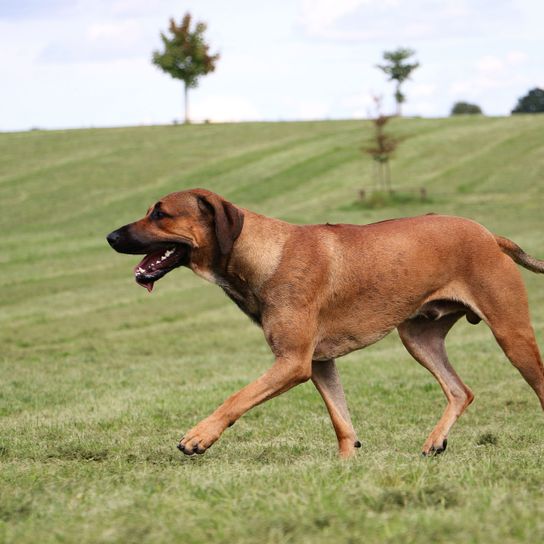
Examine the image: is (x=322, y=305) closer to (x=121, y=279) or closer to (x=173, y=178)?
(x=121, y=279)

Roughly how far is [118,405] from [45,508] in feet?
19.3

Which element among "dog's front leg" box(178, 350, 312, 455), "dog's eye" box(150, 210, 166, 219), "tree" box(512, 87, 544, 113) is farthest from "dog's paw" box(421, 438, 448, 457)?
"tree" box(512, 87, 544, 113)

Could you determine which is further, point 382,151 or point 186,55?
point 186,55

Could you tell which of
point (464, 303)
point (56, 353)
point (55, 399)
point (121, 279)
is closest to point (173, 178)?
point (121, 279)

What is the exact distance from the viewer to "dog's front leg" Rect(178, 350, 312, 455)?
6.27 metres

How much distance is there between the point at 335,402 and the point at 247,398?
1.21m

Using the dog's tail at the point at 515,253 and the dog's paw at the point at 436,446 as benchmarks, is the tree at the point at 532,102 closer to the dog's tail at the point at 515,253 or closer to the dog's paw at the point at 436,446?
the dog's tail at the point at 515,253

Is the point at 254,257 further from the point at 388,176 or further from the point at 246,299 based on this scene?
the point at 388,176

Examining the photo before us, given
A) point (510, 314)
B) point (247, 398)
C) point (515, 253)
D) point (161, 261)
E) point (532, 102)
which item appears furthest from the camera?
point (532, 102)

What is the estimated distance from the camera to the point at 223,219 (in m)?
6.77

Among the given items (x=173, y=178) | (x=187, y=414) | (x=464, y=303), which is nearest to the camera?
(x=464, y=303)

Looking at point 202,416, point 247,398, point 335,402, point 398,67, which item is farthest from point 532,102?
point 247,398

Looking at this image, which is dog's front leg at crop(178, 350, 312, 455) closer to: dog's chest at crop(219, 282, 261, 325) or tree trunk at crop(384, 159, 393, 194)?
dog's chest at crop(219, 282, 261, 325)

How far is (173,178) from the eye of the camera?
1907 inches
